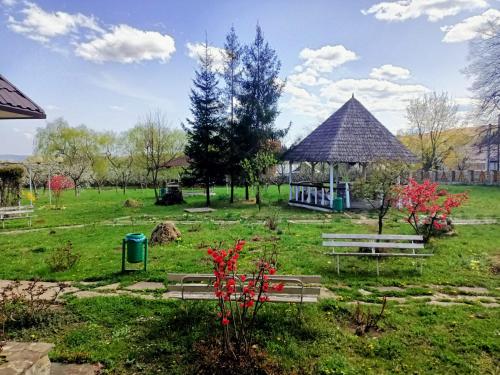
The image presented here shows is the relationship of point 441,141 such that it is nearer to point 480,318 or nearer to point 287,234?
point 287,234

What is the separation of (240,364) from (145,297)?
2.68m

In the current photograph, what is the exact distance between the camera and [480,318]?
514cm

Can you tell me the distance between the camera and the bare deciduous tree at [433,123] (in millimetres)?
36312

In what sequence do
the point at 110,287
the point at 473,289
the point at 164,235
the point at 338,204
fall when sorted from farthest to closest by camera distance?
the point at 338,204 < the point at 164,235 < the point at 110,287 < the point at 473,289

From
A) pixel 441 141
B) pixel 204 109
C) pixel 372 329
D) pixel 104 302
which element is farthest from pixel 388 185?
pixel 441 141

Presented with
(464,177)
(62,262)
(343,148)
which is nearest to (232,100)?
(343,148)

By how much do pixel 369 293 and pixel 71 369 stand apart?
14.5ft

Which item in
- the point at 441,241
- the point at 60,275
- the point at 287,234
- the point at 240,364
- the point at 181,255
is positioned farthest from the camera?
the point at 287,234

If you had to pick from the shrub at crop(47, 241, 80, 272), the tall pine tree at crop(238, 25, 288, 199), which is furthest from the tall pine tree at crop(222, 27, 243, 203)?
the shrub at crop(47, 241, 80, 272)

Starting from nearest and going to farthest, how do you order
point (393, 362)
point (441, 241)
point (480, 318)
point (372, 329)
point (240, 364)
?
point (240, 364), point (393, 362), point (372, 329), point (480, 318), point (441, 241)

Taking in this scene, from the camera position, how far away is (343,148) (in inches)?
714

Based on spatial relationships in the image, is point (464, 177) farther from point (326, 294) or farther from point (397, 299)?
point (326, 294)

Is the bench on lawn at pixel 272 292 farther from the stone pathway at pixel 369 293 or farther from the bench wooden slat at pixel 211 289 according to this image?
the stone pathway at pixel 369 293

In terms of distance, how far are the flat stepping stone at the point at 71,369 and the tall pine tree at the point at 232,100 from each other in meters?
17.6
